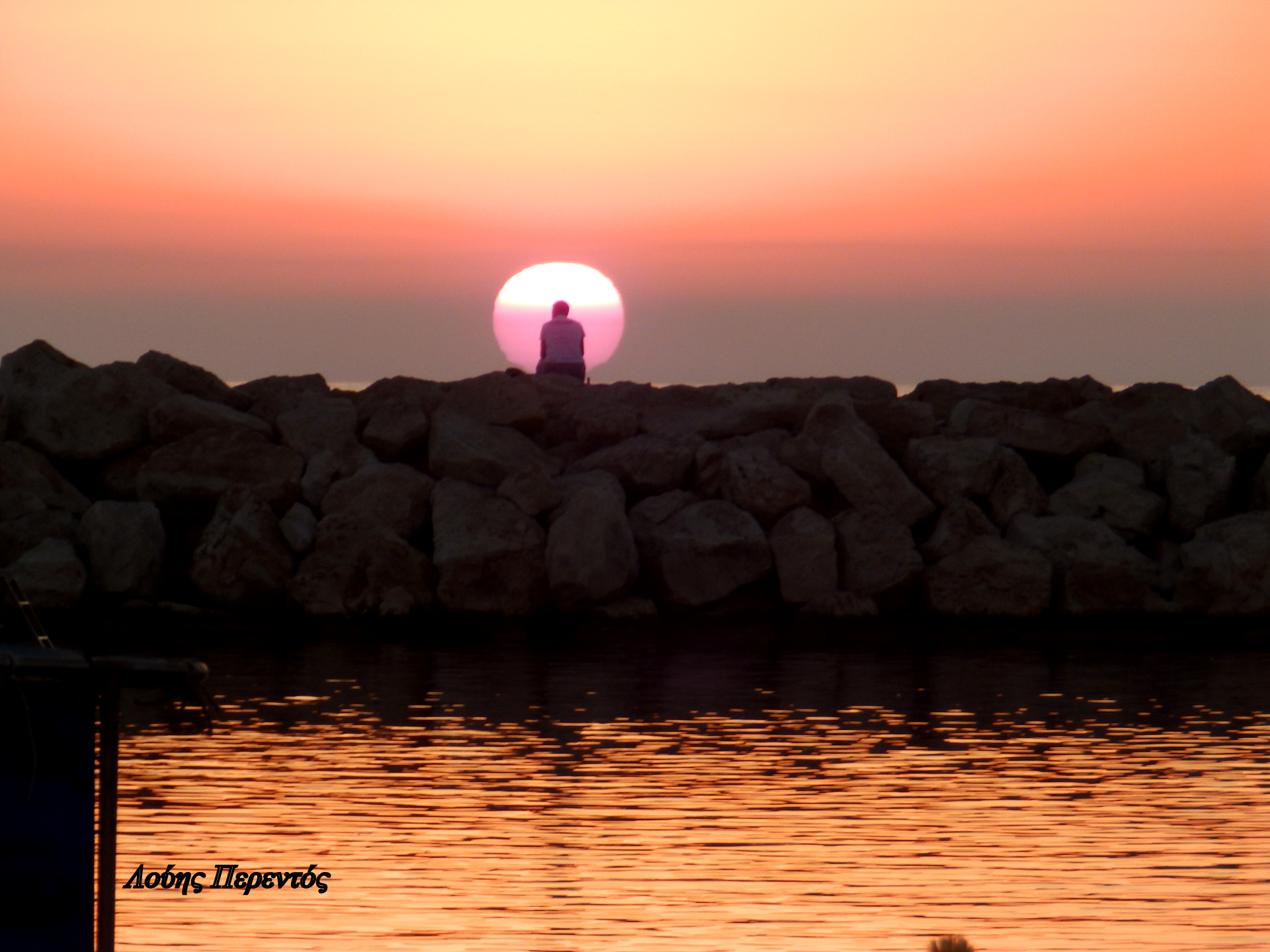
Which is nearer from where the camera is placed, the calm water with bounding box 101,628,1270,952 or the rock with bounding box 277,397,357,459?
the calm water with bounding box 101,628,1270,952

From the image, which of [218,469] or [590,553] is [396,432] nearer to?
[218,469]

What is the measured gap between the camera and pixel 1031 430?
24.0 meters

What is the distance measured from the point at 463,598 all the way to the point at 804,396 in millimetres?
6809

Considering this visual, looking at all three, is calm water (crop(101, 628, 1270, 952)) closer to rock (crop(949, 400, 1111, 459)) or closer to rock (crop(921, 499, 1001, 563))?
rock (crop(921, 499, 1001, 563))

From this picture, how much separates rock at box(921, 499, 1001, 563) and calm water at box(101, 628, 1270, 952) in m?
3.84

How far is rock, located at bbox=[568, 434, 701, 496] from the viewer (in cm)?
2283

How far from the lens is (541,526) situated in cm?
2167

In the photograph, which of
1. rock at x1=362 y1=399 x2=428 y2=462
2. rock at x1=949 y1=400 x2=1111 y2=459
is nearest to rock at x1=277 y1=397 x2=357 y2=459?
rock at x1=362 y1=399 x2=428 y2=462

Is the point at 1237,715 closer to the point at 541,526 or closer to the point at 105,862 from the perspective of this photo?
the point at 541,526

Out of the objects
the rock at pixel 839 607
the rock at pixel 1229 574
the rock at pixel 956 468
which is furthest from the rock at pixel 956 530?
the rock at pixel 1229 574

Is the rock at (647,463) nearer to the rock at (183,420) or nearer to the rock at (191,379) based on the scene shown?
the rock at (183,420)

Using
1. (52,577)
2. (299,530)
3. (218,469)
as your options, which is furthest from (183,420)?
(52,577)

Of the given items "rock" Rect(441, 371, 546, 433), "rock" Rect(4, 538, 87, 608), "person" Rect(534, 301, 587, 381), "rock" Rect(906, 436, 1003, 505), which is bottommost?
"rock" Rect(4, 538, 87, 608)

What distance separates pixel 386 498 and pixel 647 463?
3.59 m
